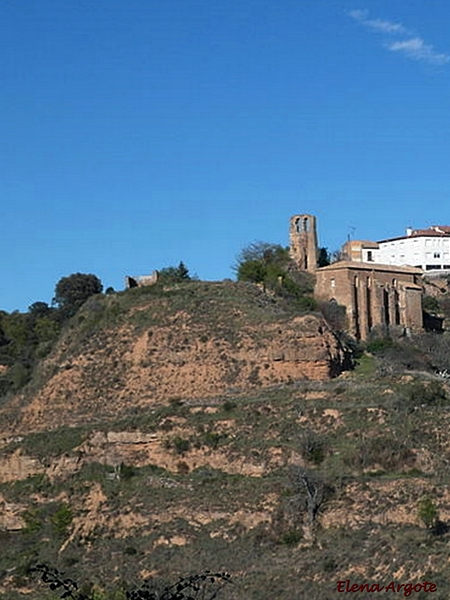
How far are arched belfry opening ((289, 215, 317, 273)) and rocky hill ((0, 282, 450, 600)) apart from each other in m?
18.7

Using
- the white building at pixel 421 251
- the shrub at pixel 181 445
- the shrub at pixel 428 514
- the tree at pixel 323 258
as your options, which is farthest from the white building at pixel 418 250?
the shrub at pixel 428 514

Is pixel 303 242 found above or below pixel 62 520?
above

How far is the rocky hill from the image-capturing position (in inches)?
1502

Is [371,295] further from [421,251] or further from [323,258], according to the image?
[421,251]

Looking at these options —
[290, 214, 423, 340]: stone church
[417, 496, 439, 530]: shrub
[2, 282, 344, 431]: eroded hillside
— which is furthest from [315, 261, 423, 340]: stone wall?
[417, 496, 439, 530]: shrub

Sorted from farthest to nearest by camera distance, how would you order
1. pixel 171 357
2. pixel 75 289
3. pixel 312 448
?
pixel 75 289, pixel 171 357, pixel 312 448

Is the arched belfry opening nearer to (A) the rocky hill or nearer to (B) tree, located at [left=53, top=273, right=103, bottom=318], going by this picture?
(B) tree, located at [left=53, top=273, right=103, bottom=318]

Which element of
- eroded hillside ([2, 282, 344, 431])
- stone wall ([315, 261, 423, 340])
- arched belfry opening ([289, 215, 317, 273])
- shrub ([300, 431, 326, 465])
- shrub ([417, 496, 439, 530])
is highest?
arched belfry opening ([289, 215, 317, 273])

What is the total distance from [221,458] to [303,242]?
35307 millimetres

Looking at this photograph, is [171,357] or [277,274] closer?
[171,357]

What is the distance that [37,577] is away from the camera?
42625 mm

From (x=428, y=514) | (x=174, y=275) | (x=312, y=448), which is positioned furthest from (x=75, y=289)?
(x=428, y=514)

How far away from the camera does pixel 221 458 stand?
148 feet

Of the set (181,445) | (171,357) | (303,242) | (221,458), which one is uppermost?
(303,242)
